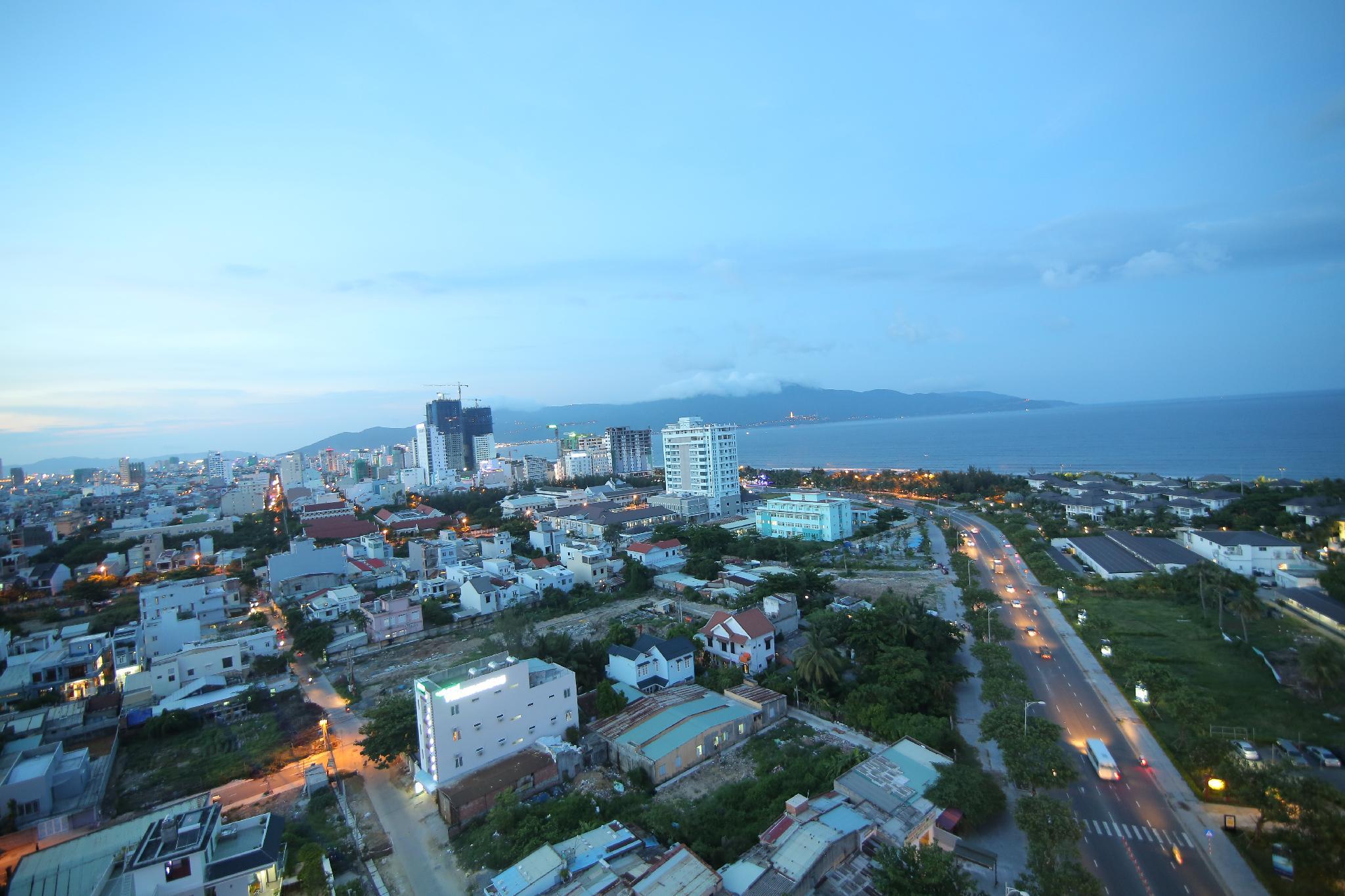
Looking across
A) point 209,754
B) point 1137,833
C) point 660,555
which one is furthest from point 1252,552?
point 209,754

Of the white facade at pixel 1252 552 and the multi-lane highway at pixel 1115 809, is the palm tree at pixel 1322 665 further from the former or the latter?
the white facade at pixel 1252 552

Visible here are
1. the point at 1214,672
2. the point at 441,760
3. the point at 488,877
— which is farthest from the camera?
the point at 1214,672

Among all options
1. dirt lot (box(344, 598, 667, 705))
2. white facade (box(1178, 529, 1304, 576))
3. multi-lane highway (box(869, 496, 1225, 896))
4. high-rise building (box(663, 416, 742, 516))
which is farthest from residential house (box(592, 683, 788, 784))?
high-rise building (box(663, 416, 742, 516))

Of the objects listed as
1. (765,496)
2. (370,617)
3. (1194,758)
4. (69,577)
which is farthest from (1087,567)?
(69,577)

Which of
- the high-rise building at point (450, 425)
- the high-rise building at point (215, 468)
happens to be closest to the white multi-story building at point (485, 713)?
the high-rise building at point (450, 425)

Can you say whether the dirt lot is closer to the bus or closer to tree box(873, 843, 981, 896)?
tree box(873, 843, 981, 896)

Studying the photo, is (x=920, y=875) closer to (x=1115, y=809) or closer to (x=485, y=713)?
(x=1115, y=809)

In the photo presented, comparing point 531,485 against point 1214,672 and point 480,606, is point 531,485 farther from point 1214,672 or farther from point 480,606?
point 1214,672

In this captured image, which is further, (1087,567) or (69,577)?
(69,577)
